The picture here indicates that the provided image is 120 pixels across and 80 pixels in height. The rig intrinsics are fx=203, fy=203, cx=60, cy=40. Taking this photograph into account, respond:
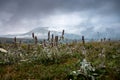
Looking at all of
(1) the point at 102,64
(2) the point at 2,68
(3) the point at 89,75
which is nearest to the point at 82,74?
(3) the point at 89,75

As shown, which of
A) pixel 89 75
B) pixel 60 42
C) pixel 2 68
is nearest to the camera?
pixel 89 75

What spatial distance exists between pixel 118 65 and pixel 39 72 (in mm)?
3778

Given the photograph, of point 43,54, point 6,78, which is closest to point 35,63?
point 43,54

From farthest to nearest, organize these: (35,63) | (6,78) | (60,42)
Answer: (60,42)
(35,63)
(6,78)

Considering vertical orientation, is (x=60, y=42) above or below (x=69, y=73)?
above

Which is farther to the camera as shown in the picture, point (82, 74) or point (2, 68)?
point (2, 68)

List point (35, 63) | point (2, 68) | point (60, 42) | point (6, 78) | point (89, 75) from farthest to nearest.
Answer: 1. point (60, 42)
2. point (35, 63)
3. point (2, 68)
4. point (6, 78)
5. point (89, 75)

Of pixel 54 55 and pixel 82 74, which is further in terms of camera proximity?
pixel 54 55

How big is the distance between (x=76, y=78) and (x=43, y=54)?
4.15 metres

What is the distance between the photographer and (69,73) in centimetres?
898

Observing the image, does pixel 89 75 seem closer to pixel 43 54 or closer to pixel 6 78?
pixel 6 78

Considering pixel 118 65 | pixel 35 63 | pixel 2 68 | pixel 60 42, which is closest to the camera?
pixel 118 65

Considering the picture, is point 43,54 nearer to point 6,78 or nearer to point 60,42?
point 60,42

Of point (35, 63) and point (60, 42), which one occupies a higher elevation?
point (60, 42)
